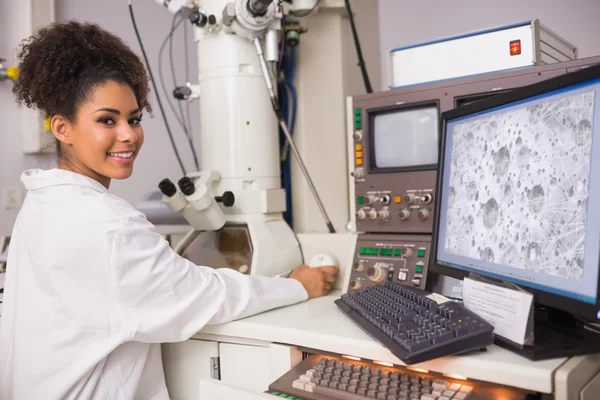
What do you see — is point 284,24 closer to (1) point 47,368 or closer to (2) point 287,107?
(2) point 287,107

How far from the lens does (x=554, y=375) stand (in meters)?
0.75

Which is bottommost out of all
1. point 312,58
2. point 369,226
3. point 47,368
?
point 47,368

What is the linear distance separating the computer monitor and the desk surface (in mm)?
109

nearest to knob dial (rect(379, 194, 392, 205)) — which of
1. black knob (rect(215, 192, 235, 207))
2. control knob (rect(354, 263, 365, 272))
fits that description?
control knob (rect(354, 263, 365, 272))

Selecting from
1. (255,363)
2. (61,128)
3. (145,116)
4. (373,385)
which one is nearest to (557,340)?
(373,385)

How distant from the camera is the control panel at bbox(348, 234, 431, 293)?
1286mm

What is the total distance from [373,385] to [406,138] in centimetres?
72

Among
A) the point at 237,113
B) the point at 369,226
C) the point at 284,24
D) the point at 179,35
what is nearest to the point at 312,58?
the point at 284,24

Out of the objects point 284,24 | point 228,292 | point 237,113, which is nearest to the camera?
point 228,292

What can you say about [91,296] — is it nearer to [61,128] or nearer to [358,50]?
[61,128]

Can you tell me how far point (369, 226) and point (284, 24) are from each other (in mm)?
781

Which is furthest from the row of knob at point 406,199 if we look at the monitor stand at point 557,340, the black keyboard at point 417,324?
the monitor stand at point 557,340

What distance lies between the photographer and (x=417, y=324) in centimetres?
91

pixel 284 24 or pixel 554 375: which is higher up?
pixel 284 24
